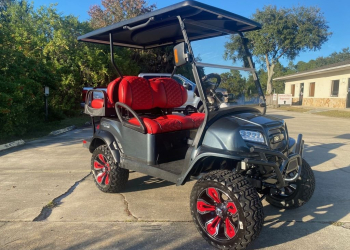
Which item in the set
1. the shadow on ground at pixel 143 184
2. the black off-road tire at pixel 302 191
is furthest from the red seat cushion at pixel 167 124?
the black off-road tire at pixel 302 191

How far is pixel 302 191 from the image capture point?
139 inches

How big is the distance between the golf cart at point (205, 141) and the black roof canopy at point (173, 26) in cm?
1

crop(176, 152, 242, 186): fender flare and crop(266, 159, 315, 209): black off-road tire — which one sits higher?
crop(176, 152, 242, 186): fender flare

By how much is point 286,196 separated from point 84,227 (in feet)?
7.88

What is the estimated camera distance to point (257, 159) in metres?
2.80

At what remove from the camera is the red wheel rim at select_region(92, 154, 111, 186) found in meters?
4.17

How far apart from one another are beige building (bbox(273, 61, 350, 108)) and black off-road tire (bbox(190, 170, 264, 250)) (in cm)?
1964

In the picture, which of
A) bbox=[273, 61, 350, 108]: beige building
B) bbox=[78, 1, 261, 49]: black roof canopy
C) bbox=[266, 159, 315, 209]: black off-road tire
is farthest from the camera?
bbox=[273, 61, 350, 108]: beige building

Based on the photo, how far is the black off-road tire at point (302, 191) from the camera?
350 centimetres

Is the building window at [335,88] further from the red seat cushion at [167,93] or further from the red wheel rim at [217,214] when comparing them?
the red wheel rim at [217,214]

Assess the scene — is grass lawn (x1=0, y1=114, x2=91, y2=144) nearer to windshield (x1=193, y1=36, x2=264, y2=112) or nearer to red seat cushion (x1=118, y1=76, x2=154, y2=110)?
red seat cushion (x1=118, y1=76, x2=154, y2=110)

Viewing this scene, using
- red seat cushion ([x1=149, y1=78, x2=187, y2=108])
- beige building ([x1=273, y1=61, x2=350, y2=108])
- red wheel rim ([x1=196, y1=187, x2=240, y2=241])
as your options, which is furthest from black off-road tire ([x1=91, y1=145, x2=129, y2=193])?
beige building ([x1=273, y1=61, x2=350, y2=108])

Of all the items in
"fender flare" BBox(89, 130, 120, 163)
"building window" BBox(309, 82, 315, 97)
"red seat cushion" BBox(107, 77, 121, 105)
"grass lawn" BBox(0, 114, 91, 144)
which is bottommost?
"grass lawn" BBox(0, 114, 91, 144)

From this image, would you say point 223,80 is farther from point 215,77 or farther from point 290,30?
point 290,30
